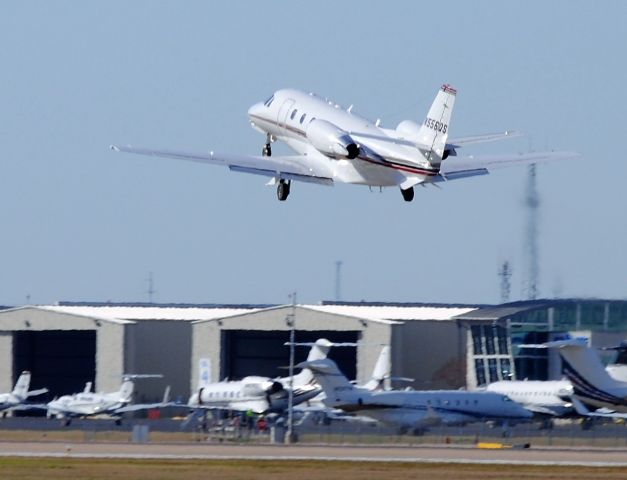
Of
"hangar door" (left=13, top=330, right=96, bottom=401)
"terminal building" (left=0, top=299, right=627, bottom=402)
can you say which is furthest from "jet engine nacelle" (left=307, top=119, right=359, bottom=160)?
"hangar door" (left=13, top=330, right=96, bottom=401)

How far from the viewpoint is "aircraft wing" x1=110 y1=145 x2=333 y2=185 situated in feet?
223

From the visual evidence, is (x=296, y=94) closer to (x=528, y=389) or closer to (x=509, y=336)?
(x=528, y=389)

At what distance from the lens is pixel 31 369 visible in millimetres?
130750

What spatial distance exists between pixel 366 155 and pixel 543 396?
122 feet

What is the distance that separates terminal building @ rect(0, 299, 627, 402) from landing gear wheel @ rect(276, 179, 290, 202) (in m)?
36.9

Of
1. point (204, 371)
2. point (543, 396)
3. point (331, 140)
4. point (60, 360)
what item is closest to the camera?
point (331, 140)

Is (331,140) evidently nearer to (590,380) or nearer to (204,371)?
(590,380)

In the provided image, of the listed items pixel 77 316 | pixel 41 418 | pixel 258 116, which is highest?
pixel 258 116

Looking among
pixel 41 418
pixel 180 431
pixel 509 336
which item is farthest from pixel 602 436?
pixel 41 418

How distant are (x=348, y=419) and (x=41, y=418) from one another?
103ft

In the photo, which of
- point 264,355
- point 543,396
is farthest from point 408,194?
point 264,355

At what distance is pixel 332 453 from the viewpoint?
236 feet

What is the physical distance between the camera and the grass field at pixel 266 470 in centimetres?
5838

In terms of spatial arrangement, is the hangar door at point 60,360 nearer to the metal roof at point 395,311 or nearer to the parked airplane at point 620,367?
the metal roof at point 395,311
